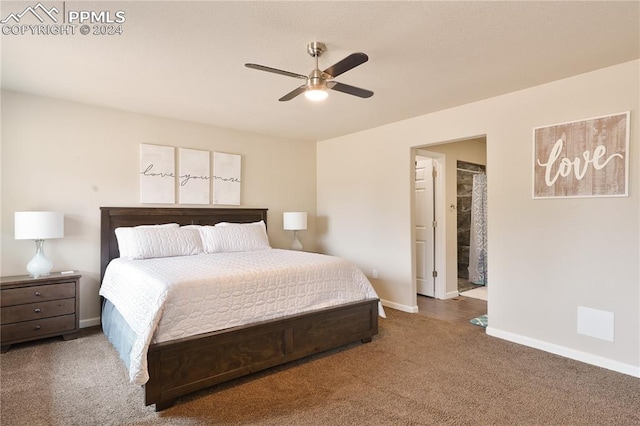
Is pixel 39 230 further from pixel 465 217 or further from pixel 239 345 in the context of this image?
pixel 465 217

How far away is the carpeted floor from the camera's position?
6.75ft

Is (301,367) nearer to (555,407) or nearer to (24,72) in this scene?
(555,407)

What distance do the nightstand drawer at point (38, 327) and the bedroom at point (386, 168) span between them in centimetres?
42

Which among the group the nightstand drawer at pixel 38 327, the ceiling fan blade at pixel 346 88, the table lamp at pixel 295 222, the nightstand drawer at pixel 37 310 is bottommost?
the nightstand drawer at pixel 38 327

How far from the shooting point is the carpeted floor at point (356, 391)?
6.75 feet

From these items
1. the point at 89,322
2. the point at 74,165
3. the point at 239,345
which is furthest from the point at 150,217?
the point at 239,345

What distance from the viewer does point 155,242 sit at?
138 inches

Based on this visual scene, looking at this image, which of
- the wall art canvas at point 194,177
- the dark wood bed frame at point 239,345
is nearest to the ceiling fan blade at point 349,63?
the dark wood bed frame at point 239,345

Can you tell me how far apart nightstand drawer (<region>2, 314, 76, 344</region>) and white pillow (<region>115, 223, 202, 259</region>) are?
743 mm

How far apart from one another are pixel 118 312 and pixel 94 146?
1900 mm

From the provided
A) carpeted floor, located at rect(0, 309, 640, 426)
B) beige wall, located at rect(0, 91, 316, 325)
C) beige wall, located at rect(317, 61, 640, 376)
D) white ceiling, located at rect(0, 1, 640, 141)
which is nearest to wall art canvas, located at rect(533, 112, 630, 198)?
beige wall, located at rect(317, 61, 640, 376)

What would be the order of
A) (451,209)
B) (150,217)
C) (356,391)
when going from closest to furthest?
(356,391)
(150,217)
(451,209)

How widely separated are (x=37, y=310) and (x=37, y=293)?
15cm

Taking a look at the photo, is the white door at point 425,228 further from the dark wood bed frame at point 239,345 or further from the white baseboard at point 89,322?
the white baseboard at point 89,322
